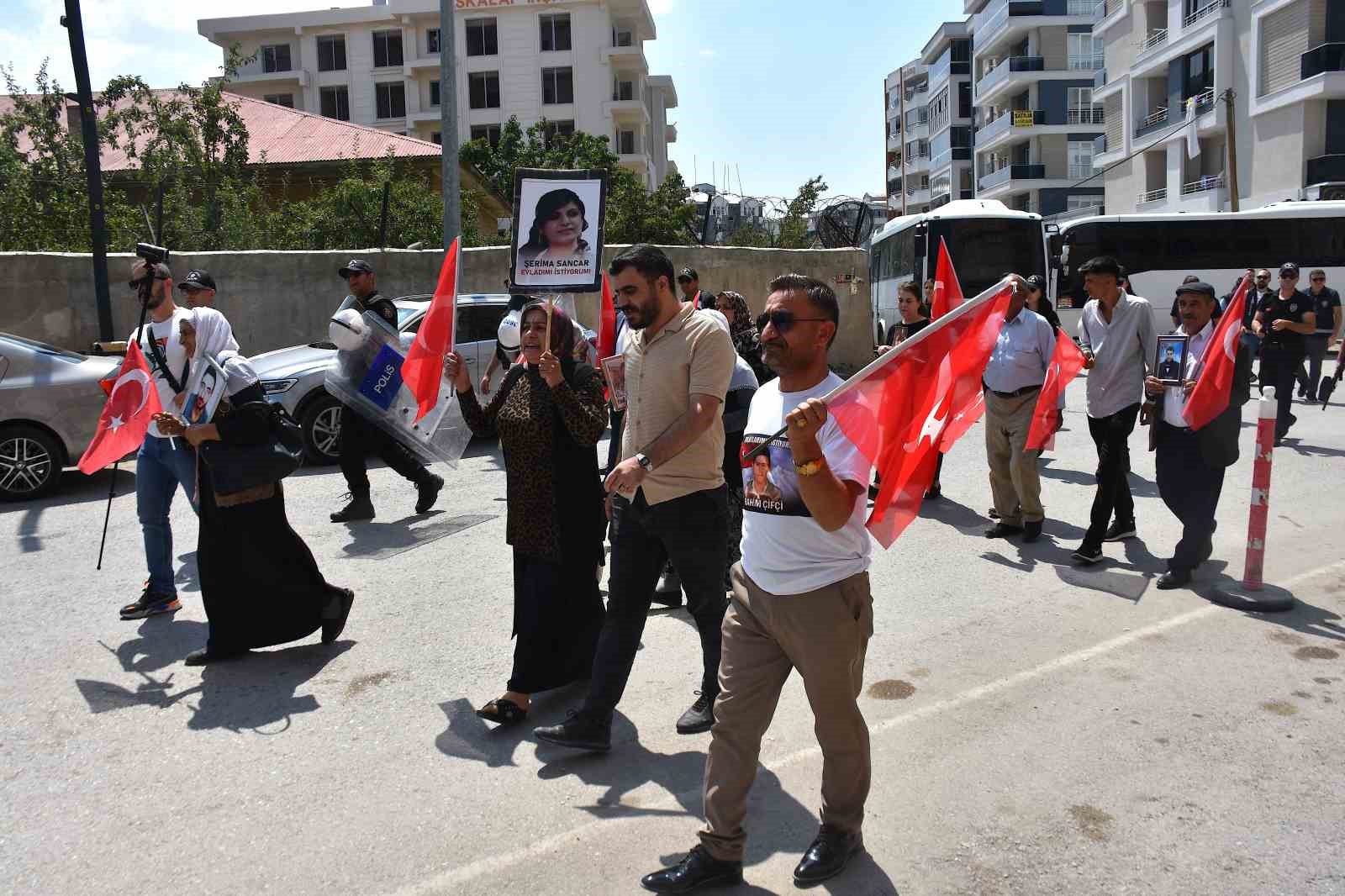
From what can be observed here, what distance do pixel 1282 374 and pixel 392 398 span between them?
31.9 ft

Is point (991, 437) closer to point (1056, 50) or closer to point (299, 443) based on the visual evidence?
point (299, 443)

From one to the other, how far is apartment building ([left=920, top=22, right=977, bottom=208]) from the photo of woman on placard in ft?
237

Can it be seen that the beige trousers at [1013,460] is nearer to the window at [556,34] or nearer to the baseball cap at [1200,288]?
the baseball cap at [1200,288]

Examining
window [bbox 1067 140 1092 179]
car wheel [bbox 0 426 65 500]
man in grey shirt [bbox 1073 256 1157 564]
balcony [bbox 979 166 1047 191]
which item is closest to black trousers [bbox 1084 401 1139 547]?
man in grey shirt [bbox 1073 256 1157 564]

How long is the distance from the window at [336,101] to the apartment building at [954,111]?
1561 inches

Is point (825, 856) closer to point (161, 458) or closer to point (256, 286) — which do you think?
point (161, 458)

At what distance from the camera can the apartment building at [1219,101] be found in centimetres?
3566

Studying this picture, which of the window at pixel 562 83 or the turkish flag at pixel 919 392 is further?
the window at pixel 562 83

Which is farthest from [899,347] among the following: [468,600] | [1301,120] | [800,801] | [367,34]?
[367,34]

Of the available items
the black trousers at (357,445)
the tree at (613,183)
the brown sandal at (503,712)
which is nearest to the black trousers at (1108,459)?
the brown sandal at (503,712)

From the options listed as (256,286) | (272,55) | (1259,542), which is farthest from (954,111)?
(1259,542)

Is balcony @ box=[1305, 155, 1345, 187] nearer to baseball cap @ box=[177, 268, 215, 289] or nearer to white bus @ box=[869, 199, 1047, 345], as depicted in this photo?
white bus @ box=[869, 199, 1047, 345]

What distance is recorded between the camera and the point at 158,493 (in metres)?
5.99

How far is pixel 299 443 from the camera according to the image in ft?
17.8
